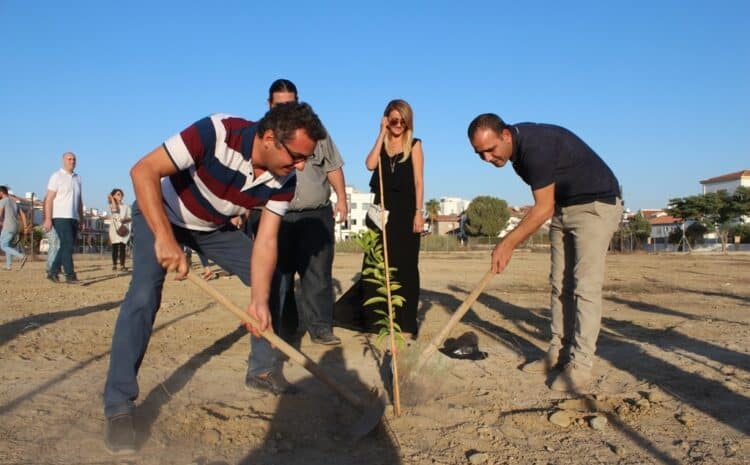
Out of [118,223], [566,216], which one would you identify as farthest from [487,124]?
[118,223]

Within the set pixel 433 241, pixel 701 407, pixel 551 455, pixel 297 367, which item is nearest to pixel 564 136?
pixel 701 407

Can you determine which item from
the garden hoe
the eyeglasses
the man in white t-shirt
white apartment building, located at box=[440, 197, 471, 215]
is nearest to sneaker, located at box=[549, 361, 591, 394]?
the garden hoe

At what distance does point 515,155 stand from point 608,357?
188cm

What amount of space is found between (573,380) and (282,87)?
2.85 m

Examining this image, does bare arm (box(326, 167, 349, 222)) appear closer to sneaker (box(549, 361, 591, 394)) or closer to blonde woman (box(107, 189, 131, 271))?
sneaker (box(549, 361, 591, 394))

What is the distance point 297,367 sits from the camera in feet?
14.0

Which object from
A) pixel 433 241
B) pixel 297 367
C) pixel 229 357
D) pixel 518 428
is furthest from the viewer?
pixel 433 241

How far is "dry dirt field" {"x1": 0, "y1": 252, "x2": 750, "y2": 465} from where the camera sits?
2.78 metres

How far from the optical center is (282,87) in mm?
4477

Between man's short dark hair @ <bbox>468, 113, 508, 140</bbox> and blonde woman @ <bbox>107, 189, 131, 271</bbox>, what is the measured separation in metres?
10.1

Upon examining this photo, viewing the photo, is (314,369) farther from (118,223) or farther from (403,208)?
(118,223)

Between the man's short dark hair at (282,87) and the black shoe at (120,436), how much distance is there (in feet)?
8.40

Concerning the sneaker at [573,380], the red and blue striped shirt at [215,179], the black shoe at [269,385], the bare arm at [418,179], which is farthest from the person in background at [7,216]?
the sneaker at [573,380]

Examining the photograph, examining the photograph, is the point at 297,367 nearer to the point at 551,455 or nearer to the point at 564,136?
the point at 551,455
